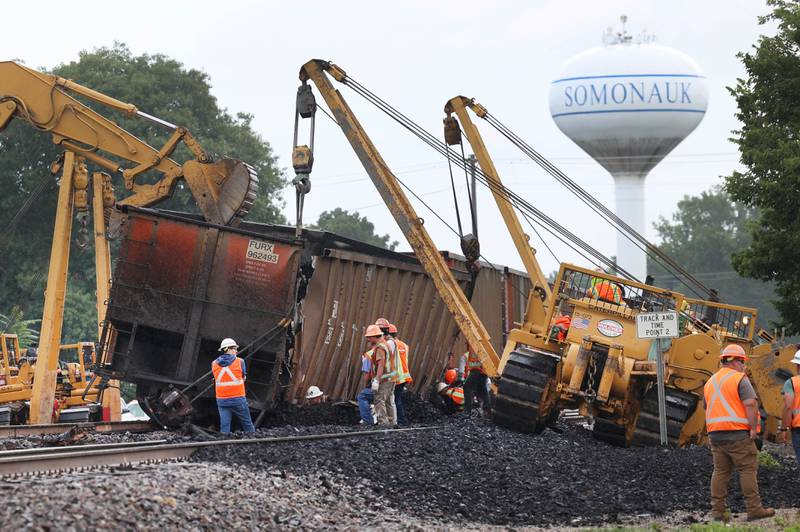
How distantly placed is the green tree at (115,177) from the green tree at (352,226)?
20071mm

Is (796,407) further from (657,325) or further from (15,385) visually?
(15,385)

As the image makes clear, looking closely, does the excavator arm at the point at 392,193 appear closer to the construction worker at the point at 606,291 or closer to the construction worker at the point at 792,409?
the construction worker at the point at 606,291

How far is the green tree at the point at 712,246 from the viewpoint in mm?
92062

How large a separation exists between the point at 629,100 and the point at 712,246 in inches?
879

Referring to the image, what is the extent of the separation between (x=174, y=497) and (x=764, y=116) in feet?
56.5

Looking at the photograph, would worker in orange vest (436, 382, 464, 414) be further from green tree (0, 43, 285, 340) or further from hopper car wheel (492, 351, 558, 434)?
green tree (0, 43, 285, 340)

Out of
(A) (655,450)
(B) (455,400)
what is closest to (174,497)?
(A) (655,450)

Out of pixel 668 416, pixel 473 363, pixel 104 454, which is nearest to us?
pixel 104 454

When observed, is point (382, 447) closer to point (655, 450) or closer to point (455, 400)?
point (655, 450)

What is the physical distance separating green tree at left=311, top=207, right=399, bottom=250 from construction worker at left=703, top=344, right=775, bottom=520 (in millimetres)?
65885

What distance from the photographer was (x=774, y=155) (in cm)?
2292

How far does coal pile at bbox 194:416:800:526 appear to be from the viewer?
41.0ft

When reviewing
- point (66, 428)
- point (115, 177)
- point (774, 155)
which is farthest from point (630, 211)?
point (66, 428)

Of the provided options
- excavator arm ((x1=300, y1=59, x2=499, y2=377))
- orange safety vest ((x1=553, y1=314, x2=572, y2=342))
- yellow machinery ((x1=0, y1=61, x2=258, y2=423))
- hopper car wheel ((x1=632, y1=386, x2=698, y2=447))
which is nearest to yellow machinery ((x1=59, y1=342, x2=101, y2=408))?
yellow machinery ((x1=0, y1=61, x2=258, y2=423))
